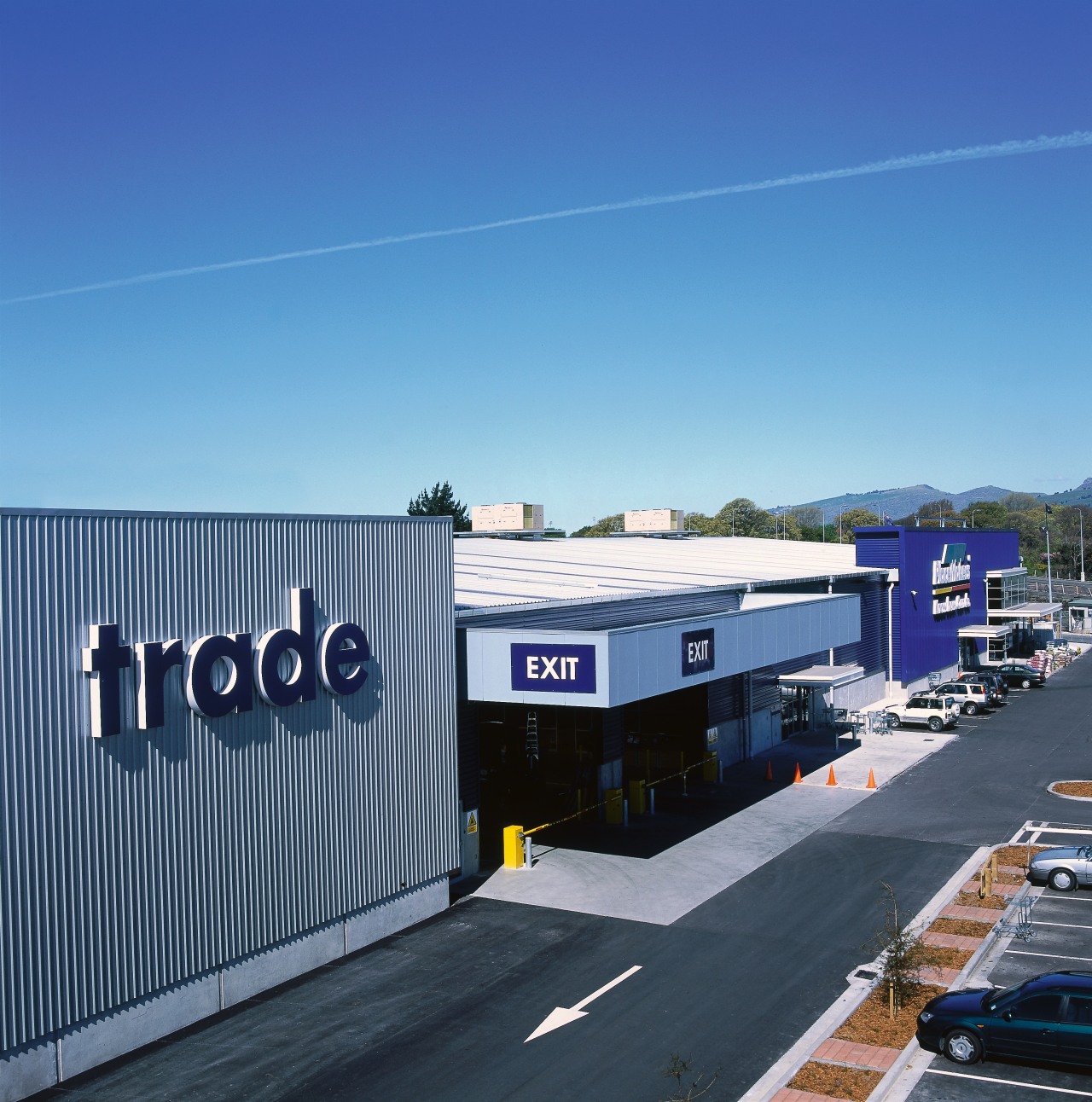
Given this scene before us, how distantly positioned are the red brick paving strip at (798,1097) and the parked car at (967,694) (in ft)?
121

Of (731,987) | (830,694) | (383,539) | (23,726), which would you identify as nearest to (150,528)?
(23,726)

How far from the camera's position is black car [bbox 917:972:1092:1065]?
1537cm

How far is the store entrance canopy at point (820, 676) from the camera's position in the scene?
3788 centimetres

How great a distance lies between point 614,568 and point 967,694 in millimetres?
20449

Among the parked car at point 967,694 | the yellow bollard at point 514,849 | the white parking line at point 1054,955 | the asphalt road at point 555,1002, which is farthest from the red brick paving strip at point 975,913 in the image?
the parked car at point 967,694

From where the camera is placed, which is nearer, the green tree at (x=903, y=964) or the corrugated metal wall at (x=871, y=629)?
the green tree at (x=903, y=964)

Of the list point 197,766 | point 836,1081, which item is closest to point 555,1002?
point 836,1081

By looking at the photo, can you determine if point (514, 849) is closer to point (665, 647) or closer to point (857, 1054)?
point (665, 647)

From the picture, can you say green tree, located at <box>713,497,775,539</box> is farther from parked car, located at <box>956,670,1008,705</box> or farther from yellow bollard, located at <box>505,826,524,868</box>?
yellow bollard, located at <box>505,826,524,868</box>

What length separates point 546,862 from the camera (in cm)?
2652

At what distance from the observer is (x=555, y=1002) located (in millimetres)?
18312

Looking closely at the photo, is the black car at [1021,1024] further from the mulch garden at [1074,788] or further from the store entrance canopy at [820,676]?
the store entrance canopy at [820,676]

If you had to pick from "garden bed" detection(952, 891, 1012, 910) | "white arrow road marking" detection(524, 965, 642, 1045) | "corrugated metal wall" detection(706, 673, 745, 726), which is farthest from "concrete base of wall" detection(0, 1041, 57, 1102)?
"corrugated metal wall" detection(706, 673, 745, 726)

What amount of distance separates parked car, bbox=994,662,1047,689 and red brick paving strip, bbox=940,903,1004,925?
3911 cm
